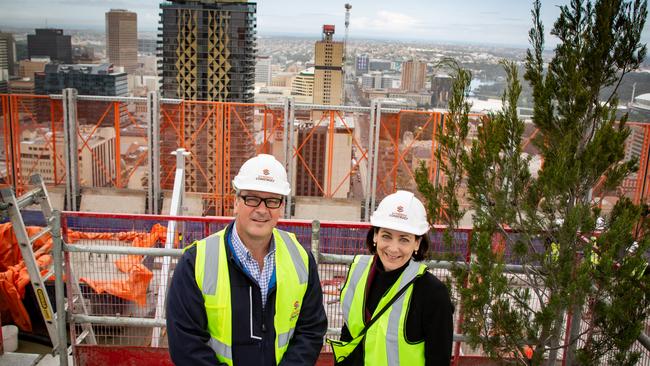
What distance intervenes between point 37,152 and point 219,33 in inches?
757

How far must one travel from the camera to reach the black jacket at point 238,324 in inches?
82.7

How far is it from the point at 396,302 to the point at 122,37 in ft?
158

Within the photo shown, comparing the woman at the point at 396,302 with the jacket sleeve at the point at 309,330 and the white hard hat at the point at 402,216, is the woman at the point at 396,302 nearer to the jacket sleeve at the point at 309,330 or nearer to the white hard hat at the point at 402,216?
the white hard hat at the point at 402,216

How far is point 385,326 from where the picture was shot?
7.53 ft

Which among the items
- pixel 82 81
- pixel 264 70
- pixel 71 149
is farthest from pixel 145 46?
pixel 71 149

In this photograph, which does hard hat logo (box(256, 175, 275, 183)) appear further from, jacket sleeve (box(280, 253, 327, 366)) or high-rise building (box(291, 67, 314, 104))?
high-rise building (box(291, 67, 314, 104))

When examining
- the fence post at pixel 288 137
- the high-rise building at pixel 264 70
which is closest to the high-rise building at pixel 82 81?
the fence post at pixel 288 137

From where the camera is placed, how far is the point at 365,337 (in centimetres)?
236

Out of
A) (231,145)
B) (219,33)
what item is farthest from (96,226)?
(219,33)

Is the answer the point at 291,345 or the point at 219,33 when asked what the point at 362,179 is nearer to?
the point at 291,345

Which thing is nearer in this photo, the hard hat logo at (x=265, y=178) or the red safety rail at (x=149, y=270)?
the hard hat logo at (x=265, y=178)

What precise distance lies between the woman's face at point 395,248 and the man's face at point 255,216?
49cm

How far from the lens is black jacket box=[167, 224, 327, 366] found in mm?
2100

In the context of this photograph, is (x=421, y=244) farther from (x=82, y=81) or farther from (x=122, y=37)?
(x=122, y=37)
